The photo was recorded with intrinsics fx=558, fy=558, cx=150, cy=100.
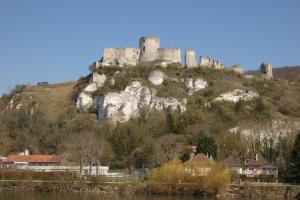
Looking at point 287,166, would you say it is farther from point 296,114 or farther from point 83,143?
point 296,114

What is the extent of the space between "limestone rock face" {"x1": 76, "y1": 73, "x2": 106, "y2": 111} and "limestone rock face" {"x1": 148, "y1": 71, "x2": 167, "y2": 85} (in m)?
9.81

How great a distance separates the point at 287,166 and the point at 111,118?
137 ft

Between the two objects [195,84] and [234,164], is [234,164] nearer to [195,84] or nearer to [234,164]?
[234,164]

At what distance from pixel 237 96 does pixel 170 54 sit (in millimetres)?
19540

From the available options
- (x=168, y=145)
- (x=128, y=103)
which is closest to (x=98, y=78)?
(x=128, y=103)

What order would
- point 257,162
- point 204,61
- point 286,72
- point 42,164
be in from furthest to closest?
point 286,72, point 204,61, point 42,164, point 257,162

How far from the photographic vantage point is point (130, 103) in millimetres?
103062

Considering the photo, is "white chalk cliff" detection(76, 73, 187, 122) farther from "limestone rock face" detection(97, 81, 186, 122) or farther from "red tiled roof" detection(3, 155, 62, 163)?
"red tiled roof" detection(3, 155, 62, 163)

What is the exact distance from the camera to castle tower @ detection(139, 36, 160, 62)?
115375mm

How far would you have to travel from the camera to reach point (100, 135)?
8712cm

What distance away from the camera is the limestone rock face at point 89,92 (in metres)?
107

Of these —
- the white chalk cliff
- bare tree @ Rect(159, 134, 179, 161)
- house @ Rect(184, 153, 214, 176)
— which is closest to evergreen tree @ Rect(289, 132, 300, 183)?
house @ Rect(184, 153, 214, 176)

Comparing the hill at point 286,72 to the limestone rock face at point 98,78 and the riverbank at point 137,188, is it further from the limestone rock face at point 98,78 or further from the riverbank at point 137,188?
the riverbank at point 137,188

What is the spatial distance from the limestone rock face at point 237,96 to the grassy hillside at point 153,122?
3.83 feet
